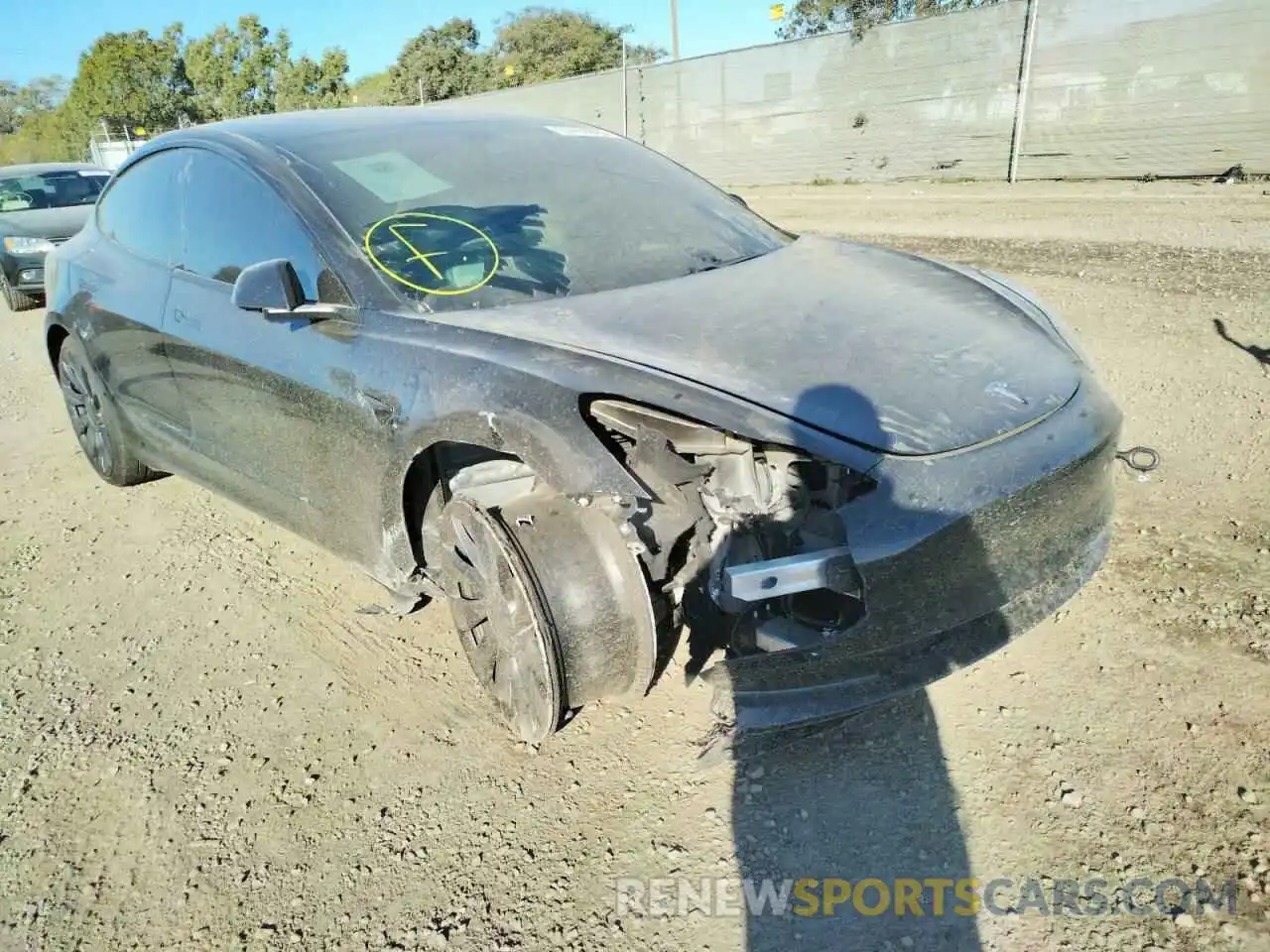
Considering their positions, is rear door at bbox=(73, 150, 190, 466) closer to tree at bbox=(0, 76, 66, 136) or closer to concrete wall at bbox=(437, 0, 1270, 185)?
concrete wall at bbox=(437, 0, 1270, 185)

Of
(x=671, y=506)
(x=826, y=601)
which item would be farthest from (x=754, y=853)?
(x=671, y=506)

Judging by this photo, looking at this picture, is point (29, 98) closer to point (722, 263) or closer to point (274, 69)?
point (274, 69)

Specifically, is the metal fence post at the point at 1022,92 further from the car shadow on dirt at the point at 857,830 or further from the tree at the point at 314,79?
the tree at the point at 314,79

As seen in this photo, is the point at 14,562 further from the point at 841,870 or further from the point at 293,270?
the point at 841,870

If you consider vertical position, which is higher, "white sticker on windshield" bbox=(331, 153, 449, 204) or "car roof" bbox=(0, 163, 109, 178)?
"white sticker on windshield" bbox=(331, 153, 449, 204)

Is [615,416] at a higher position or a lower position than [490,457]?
higher

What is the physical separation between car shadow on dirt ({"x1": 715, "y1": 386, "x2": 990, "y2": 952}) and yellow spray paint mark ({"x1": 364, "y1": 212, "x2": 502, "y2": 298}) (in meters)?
1.20

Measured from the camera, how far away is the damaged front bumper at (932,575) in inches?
77.9

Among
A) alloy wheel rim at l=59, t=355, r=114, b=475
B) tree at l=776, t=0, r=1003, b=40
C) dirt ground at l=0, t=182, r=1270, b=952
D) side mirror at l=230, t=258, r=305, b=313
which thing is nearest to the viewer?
dirt ground at l=0, t=182, r=1270, b=952

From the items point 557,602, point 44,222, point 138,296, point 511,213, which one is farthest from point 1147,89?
point 44,222

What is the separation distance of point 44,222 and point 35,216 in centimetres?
23

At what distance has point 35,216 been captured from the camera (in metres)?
9.77

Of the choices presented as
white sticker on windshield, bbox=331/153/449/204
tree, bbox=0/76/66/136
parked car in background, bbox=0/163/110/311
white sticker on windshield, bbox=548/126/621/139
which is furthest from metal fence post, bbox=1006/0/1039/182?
tree, bbox=0/76/66/136

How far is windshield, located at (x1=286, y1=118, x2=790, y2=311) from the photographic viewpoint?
8.95 feet
